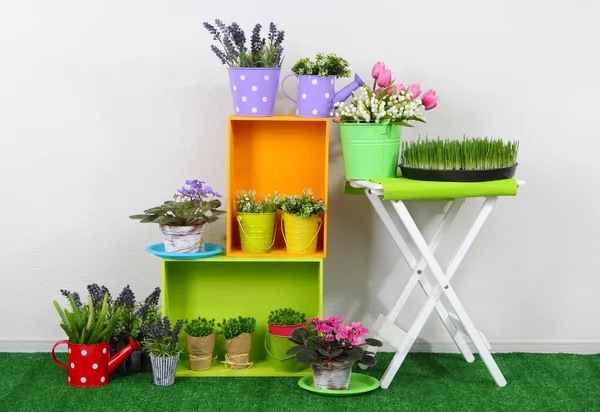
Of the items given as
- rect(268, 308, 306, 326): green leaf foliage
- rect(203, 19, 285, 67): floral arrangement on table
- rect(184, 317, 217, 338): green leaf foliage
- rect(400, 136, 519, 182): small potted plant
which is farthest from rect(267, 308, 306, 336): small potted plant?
rect(203, 19, 285, 67): floral arrangement on table

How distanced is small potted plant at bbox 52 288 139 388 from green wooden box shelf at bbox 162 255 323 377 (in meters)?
0.26

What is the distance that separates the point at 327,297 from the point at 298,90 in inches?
34.7

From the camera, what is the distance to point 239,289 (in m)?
3.34

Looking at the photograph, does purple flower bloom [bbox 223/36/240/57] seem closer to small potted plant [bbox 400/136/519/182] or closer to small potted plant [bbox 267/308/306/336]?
small potted plant [bbox 400/136/519/182]

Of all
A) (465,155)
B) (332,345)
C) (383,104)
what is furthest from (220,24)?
(332,345)

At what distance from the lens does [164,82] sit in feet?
11.1

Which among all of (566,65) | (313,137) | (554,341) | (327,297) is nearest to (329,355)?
(327,297)

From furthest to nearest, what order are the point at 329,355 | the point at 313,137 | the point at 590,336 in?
1. the point at 590,336
2. the point at 313,137
3. the point at 329,355

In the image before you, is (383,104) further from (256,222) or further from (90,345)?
(90,345)

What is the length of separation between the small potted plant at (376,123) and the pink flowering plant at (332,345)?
20.9 inches

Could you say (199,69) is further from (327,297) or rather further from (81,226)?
(327,297)

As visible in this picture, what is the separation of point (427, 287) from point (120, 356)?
3.74 ft

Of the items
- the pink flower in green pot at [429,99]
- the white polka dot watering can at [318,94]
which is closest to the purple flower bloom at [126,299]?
the white polka dot watering can at [318,94]

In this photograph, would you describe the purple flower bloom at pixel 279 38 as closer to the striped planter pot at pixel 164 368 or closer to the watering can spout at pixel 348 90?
the watering can spout at pixel 348 90
